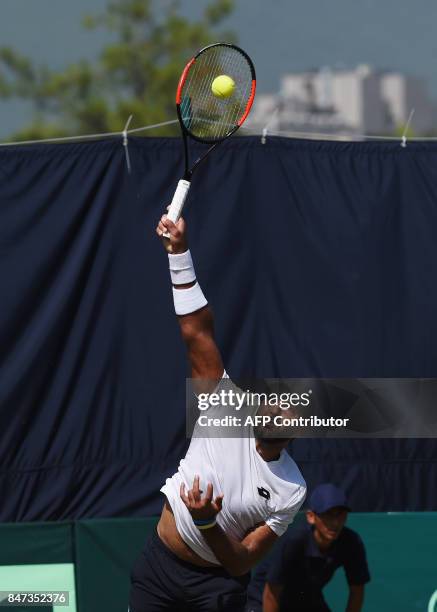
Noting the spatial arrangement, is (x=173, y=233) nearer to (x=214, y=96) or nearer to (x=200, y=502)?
(x=200, y=502)

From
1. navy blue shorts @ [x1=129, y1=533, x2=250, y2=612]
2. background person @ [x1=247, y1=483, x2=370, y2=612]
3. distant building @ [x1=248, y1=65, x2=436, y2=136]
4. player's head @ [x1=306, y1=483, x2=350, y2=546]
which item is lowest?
navy blue shorts @ [x1=129, y1=533, x2=250, y2=612]

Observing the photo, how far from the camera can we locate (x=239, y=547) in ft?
12.9

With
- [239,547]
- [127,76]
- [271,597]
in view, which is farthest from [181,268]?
[127,76]

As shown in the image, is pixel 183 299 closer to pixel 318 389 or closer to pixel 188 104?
pixel 188 104

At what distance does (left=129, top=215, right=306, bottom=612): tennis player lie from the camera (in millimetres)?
3955

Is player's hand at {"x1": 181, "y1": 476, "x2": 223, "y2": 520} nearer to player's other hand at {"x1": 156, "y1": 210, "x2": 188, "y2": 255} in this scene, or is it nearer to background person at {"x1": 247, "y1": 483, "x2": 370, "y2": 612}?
player's other hand at {"x1": 156, "y1": 210, "x2": 188, "y2": 255}

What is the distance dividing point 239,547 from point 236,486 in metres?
0.22

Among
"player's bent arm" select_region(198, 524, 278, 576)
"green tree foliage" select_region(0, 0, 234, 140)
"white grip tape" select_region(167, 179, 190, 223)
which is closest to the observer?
"player's bent arm" select_region(198, 524, 278, 576)

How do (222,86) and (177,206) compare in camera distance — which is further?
(222,86)

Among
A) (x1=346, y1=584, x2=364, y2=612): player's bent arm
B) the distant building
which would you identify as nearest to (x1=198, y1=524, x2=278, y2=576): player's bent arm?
(x1=346, y1=584, x2=364, y2=612): player's bent arm

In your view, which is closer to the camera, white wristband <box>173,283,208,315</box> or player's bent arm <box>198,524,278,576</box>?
player's bent arm <box>198,524,278,576</box>

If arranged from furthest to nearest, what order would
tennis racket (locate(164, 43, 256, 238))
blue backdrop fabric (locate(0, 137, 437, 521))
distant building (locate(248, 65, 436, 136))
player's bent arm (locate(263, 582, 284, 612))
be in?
1. distant building (locate(248, 65, 436, 136))
2. blue backdrop fabric (locate(0, 137, 437, 521))
3. player's bent arm (locate(263, 582, 284, 612))
4. tennis racket (locate(164, 43, 256, 238))

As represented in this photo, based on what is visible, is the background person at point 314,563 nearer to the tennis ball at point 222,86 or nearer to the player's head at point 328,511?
Result: the player's head at point 328,511

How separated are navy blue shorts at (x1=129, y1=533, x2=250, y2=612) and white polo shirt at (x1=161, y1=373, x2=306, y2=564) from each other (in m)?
0.08
